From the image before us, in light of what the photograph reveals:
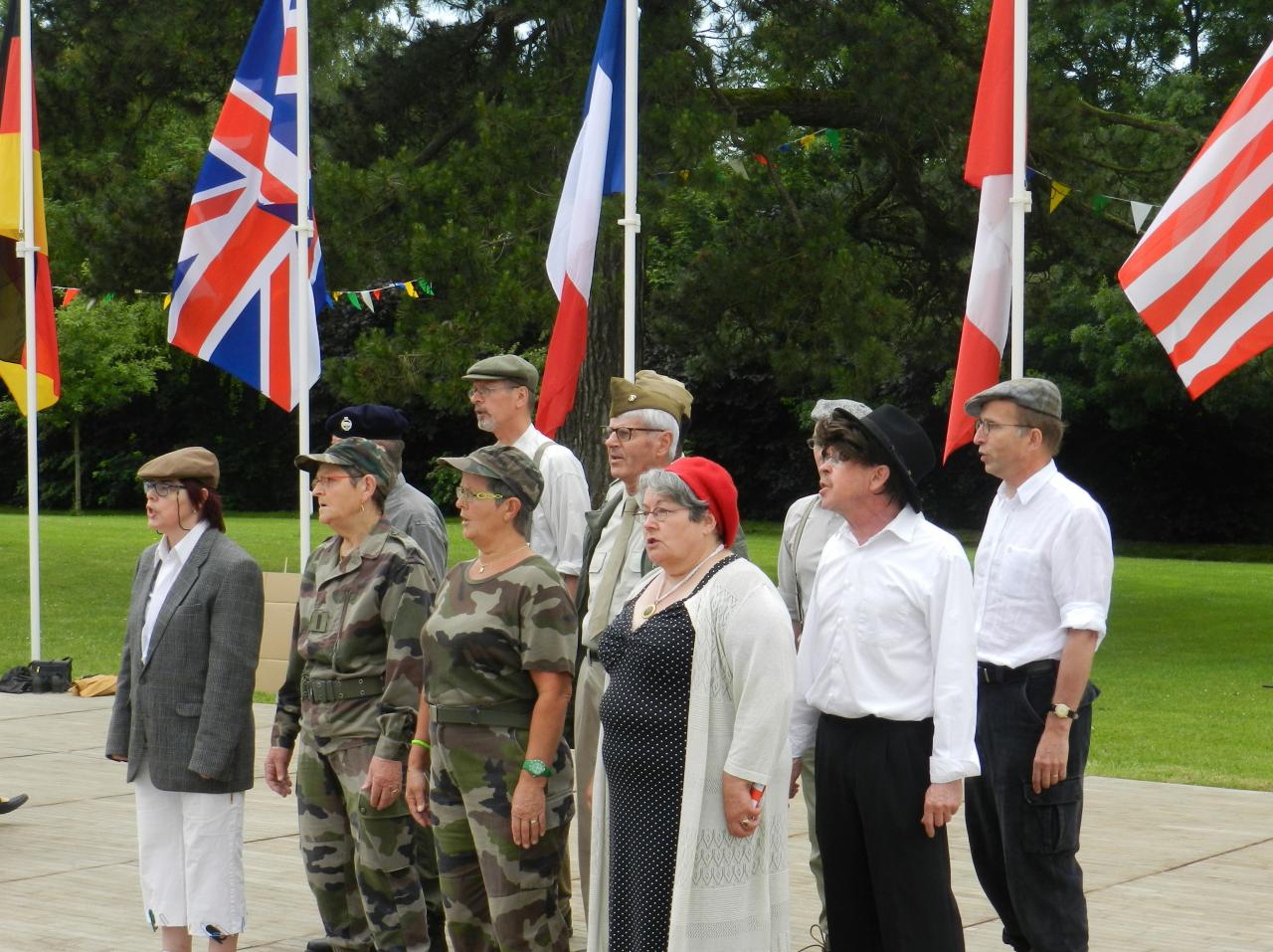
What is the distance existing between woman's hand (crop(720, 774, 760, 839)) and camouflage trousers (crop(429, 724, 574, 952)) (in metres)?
0.88

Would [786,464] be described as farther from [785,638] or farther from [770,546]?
[785,638]

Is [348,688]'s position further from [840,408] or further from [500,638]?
[840,408]

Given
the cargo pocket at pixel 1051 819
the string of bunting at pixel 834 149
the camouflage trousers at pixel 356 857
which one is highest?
the string of bunting at pixel 834 149

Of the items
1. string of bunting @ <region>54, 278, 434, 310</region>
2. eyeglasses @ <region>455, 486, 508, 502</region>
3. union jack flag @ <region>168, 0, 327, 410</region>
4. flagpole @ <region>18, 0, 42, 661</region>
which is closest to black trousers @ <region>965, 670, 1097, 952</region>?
eyeglasses @ <region>455, 486, 508, 502</region>

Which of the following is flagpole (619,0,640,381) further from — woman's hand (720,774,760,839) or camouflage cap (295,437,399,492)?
woman's hand (720,774,760,839)

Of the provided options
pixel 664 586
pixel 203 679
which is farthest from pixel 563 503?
pixel 664 586

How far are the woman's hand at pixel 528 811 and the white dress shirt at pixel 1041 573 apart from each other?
55.4 inches

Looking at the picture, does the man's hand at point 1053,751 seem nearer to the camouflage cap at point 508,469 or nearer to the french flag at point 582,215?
the camouflage cap at point 508,469

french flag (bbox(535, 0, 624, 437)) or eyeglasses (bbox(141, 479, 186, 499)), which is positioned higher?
french flag (bbox(535, 0, 624, 437))

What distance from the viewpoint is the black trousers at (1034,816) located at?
4.91 meters

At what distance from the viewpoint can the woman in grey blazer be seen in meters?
5.21

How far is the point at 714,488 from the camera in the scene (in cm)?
434

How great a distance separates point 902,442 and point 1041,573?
0.86 meters

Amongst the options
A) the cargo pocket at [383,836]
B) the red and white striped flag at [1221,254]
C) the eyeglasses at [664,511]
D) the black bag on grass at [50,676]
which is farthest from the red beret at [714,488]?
the black bag on grass at [50,676]
